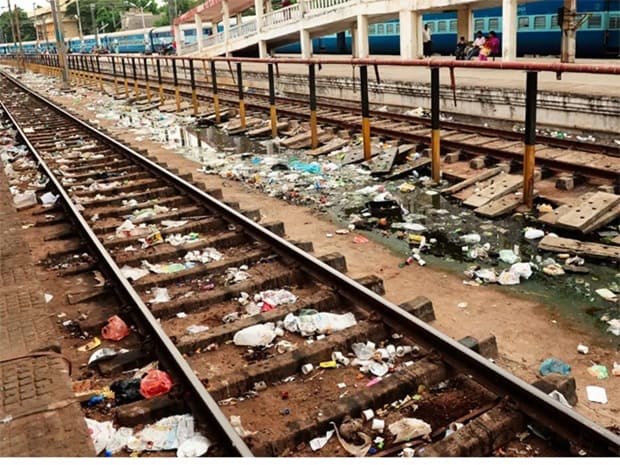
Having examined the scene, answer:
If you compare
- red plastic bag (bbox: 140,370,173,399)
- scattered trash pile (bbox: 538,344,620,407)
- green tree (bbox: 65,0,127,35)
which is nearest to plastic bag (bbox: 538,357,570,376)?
scattered trash pile (bbox: 538,344,620,407)

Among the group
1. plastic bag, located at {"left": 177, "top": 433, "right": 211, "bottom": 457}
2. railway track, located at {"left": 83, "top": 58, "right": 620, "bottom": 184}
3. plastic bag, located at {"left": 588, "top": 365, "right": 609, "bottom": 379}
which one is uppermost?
railway track, located at {"left": 83, "top": 58, "right": 620, "bottom": 184}

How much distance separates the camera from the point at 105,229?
7.25 metres

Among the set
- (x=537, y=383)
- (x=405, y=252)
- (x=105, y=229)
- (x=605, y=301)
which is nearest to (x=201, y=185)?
(x=105, y=229)

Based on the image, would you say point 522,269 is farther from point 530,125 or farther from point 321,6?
point 321,6

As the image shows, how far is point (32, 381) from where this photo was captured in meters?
3.90

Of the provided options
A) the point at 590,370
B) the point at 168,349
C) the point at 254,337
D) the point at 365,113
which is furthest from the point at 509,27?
the point at 168,349

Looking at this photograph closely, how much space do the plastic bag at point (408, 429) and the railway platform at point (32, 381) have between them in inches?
59.8

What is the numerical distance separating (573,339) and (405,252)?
2277mm

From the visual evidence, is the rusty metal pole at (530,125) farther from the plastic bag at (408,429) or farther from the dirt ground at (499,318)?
the plastic bag at (408,429)

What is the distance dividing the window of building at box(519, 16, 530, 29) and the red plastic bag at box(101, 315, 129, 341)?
2165cm

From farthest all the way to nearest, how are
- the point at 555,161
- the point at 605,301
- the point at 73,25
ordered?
the point at 73,25 → the point at 555,161 → the point at 605,301

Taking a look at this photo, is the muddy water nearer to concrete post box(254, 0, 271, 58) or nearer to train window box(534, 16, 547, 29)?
train window box(534, 16, 547, 29)

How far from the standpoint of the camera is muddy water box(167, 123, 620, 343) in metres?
5.21

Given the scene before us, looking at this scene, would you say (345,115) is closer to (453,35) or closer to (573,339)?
(573,339)
